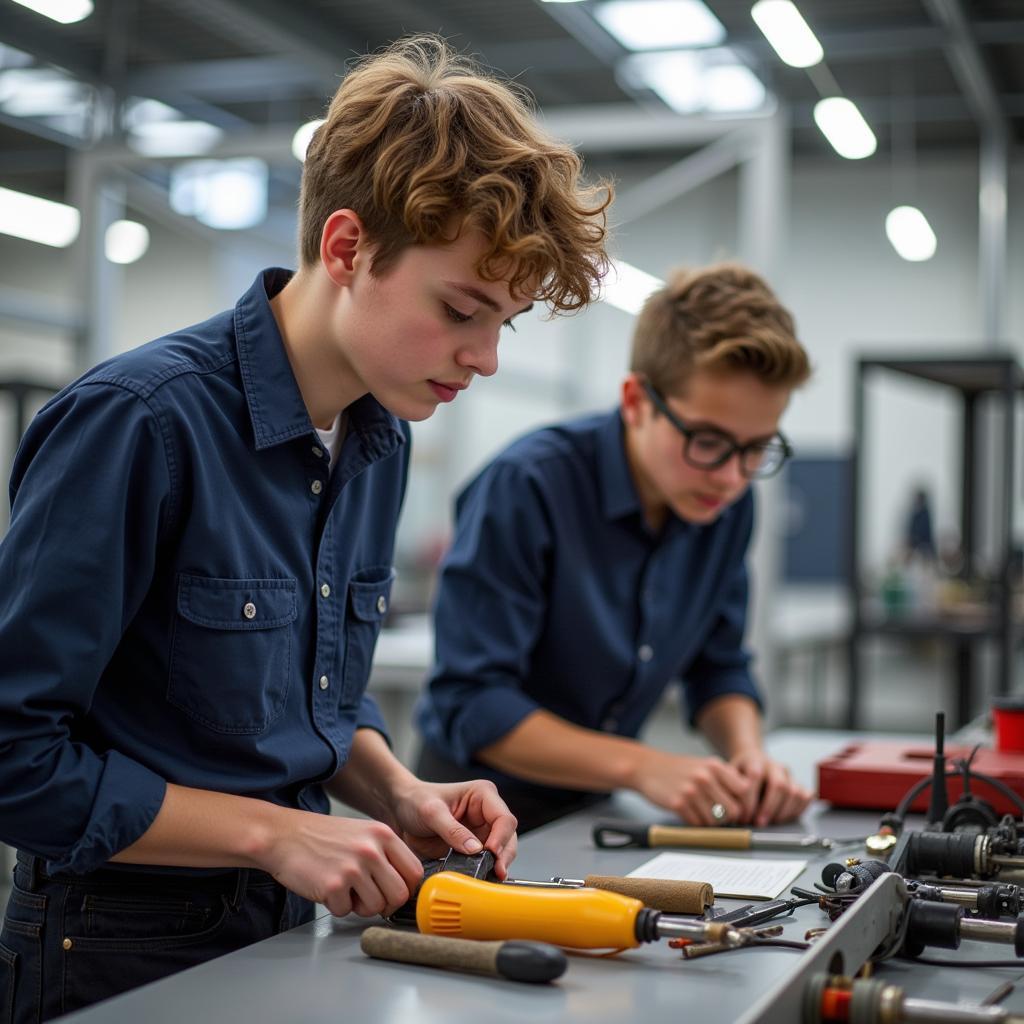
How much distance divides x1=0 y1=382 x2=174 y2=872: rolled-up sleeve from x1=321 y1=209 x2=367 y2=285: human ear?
22 cm

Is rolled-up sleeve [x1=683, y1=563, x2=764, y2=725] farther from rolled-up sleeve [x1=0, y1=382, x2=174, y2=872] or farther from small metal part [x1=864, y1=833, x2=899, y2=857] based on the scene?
rolled-up sleeve [x1=0, y1=382, x2=174, y2=872]

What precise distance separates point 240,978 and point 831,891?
54cm

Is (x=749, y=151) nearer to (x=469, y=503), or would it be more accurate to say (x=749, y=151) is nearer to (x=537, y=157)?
(x=469, y=503)

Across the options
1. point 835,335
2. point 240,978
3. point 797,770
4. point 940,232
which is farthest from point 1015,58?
point 240,978

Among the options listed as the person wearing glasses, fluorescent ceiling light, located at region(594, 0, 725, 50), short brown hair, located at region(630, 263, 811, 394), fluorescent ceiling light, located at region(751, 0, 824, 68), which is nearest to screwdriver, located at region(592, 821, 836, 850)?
the person wearing glasses

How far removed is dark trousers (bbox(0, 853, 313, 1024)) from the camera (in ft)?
3.60

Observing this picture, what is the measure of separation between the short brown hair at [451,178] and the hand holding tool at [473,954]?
A: 1.78 feet

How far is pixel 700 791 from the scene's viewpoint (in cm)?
162

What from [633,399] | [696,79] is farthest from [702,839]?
[696,79]

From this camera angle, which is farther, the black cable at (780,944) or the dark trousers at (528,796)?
the dark trousers at (528,796)

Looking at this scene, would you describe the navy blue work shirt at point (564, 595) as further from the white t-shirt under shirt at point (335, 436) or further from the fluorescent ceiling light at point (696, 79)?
the fluorescent ceiling light at point (696, 79)

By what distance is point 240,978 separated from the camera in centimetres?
94

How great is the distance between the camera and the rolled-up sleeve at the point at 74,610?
97 cm

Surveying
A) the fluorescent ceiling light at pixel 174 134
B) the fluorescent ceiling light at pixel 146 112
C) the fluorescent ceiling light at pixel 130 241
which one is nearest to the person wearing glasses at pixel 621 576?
the fluorescent ceiling light at pixel 130 241
